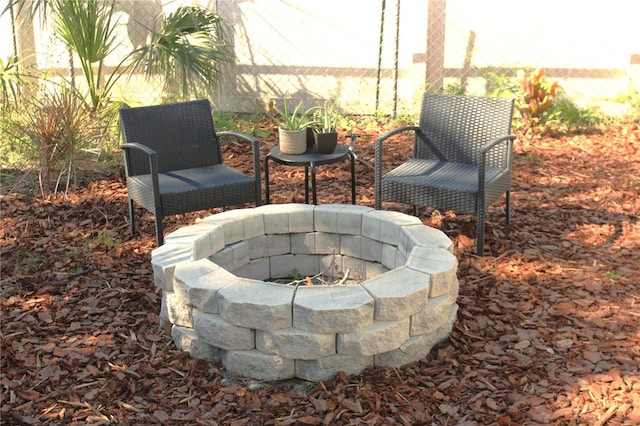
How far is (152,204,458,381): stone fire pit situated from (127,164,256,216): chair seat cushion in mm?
646

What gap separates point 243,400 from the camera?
10.9 feet

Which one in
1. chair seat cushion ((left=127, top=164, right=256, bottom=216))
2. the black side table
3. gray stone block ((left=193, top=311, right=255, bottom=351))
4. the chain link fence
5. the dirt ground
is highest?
the chain link fence

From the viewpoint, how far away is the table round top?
5078 millimetres

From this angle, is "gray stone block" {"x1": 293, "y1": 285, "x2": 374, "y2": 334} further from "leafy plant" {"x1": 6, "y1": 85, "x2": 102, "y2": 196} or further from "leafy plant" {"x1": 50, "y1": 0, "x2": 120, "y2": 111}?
"leafy plant" {"x1": 50, "y1": 0, "x2": 120, "y2": 111}

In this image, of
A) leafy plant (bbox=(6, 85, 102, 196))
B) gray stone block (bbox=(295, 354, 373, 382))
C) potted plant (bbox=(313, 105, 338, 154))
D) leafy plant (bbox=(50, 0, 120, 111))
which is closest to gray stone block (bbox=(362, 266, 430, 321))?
gray stone block (bbox=(295, 354, 373, 382))

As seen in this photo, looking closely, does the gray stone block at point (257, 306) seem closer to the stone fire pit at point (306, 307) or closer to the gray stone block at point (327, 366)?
the stone fire pit at point (306, 307)

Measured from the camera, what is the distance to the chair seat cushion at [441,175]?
4.82 meters

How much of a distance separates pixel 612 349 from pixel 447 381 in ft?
2.80

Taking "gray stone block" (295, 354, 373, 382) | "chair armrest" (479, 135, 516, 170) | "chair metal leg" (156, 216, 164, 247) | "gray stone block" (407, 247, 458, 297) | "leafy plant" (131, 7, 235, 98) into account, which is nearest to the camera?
"gray stone block" (295, 354, 373, 382)

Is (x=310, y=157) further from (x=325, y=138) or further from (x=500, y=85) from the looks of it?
(x=500, y=85)

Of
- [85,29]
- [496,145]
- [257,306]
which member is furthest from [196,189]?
[85,29]

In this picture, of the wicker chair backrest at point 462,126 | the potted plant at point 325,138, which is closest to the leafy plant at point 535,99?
the wicker chair backrest at point 462,126

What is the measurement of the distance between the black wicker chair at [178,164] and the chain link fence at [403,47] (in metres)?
2.53

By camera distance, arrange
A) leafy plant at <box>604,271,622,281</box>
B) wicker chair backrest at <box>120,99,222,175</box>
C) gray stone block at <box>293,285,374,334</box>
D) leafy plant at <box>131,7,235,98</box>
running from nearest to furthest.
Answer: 1. gray stone block at <box>293,285,374,334</box>
2. leafy plant at <box>604,271,622,281</box>
3. wicker chair backrest at <box>120,99,222,175</box>
4. leafy plant at <box>131,7,235,98</box>
